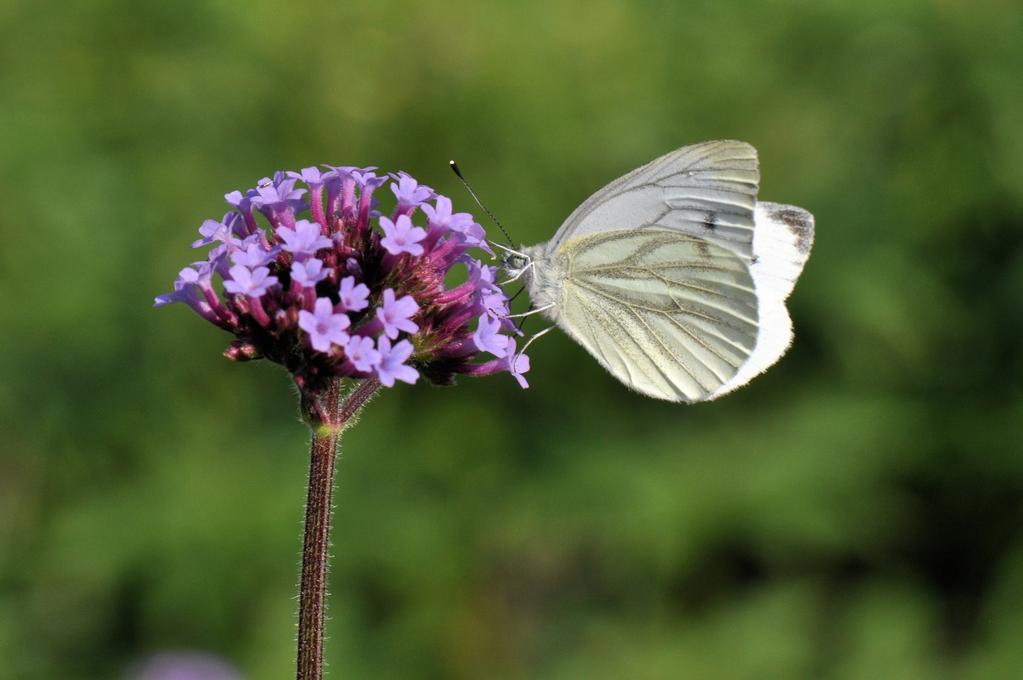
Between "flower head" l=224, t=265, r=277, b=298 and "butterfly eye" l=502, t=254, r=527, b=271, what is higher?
"butterfly eye" l=502, t=254, r=527, b=271

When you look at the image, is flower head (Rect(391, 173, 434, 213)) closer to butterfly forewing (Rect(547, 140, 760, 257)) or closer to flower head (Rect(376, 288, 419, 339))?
flower head (Rect(376, 288, 419, 339))

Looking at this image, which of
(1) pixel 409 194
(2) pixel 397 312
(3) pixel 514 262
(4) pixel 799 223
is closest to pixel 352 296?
(2) pixel 397 312

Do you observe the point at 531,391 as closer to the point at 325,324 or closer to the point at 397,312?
the point at 397,312

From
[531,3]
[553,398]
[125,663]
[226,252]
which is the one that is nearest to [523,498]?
[553,398]

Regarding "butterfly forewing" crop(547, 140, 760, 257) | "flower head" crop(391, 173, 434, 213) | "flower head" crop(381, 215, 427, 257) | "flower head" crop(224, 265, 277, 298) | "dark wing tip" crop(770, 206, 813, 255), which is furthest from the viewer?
"dark wing tip" crop(770, 206, 813, 255)

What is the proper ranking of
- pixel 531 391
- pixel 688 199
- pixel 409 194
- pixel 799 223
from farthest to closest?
pixel 531 391 < pixel 799 223 < pixel 688 199 < pixel 409 194

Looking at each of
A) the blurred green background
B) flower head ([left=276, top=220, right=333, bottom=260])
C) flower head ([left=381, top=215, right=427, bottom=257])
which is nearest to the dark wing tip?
the blurred green background
